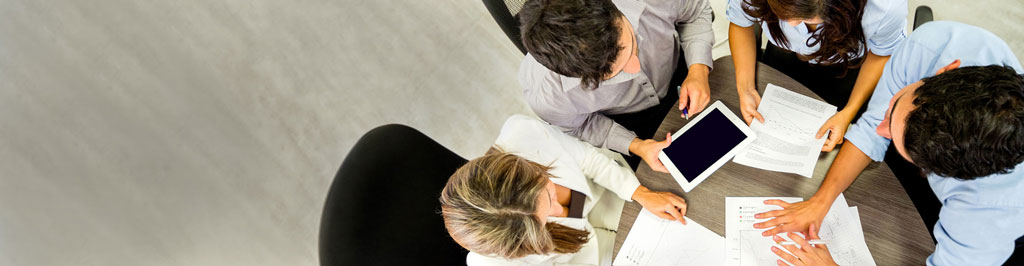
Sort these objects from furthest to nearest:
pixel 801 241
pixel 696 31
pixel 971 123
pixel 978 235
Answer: pixel 696 31
pixel 801 241
pixel 978 235
pixel 971 123

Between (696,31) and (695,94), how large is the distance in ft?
0.84

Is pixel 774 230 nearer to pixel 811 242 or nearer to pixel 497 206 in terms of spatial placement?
pixel 811 242

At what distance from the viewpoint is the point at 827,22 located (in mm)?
1292

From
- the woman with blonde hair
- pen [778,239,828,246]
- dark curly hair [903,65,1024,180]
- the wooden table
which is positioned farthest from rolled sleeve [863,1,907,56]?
the woman with blonde hair

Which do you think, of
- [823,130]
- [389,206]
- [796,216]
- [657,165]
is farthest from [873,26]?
[389,206]

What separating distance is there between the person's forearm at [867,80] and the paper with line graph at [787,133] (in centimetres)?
10

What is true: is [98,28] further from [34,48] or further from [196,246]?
[196,246]

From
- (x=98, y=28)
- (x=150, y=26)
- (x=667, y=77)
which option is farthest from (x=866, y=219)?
(x=98, y=28)

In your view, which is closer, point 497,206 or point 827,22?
point 497,206

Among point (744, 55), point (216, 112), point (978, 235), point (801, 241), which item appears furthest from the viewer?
point (216, 112)

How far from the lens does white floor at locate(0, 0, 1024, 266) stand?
2.38 metres

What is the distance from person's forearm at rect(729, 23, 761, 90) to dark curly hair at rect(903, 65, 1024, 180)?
41 cm

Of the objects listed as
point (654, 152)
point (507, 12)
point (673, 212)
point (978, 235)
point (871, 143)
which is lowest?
point (978, 235)

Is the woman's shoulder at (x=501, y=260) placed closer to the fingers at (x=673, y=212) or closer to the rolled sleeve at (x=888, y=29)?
the fingers at (x=673, y=212)
